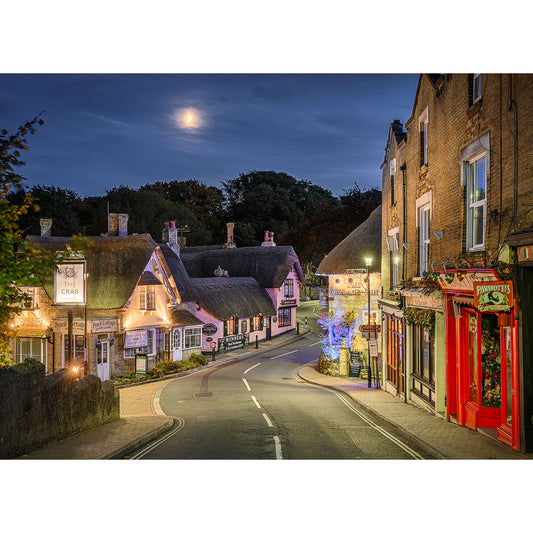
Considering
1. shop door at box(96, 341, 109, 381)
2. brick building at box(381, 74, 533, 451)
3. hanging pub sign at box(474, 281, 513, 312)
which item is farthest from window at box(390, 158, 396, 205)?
shop door at box(96, 341, 109, 381)

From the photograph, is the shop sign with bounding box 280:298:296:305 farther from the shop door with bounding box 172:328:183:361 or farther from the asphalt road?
the asphalt road

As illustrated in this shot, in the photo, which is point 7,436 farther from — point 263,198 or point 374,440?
point 263,198

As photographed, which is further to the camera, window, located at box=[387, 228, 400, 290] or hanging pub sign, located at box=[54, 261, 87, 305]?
hanging pub sign, located at box=[54, 261, 87, 305]

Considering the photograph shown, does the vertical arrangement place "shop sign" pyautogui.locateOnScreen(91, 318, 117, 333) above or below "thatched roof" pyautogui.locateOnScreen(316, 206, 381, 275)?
below

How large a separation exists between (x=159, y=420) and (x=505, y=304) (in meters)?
9.18

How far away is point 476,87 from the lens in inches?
476

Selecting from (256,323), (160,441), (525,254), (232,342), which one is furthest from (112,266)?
(525,254)

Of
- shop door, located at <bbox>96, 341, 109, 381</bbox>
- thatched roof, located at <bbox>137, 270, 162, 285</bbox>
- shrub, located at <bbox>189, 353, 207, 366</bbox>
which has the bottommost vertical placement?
shrub, located at <bbox>189, 353, 207, 366</bbox>

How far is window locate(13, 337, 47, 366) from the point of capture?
2689 centimetres

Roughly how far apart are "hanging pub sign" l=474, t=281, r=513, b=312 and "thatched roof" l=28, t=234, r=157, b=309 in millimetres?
20971

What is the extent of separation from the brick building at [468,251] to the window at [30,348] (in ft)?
58.8

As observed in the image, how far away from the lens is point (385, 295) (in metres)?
22.6

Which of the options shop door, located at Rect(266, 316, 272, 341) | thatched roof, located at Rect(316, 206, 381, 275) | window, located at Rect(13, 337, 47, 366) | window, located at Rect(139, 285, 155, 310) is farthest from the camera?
shop door, located at Rect(266, 316, 272, 341)

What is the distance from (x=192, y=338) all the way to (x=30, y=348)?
384 inches
